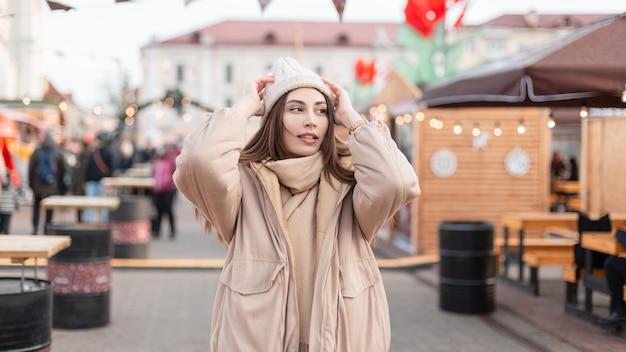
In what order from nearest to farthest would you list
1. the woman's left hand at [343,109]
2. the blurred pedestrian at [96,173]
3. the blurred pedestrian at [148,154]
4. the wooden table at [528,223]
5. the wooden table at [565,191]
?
the woman's left hand at [343,109]
the wooden table at [528,223]
the blurred pedestrian at [96,173]
the wooden table at [565,191]
the blurred pedestrian at [148,154]

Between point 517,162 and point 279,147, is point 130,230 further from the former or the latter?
point 279,147

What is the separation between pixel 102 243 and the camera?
26.1 feet

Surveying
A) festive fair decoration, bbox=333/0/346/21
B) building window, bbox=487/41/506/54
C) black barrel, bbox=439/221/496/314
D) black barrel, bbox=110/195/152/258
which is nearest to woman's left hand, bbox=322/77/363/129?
festive fair decoration, bbox=333/0/346/21

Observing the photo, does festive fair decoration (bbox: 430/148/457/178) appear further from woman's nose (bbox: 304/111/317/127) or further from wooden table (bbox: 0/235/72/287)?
woman's nose (bbox: 304/111/317/127)

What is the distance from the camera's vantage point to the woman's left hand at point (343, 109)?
3.25 metres

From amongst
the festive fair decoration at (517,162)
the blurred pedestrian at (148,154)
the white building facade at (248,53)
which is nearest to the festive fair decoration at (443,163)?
the festive fair decoration at (517,162)

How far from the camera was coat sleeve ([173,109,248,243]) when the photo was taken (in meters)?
2.94

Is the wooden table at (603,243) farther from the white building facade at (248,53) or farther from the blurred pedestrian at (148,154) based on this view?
the white building facade at (248,53)

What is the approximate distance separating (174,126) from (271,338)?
223ft

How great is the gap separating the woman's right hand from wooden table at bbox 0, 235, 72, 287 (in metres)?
2.76

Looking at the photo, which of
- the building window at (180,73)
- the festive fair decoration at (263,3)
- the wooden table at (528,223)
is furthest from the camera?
the building window at (180,73)

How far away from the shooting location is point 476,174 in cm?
1390

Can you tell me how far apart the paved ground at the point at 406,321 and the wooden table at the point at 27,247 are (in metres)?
1.41

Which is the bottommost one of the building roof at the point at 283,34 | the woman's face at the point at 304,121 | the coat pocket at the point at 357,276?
the coat pocket at the point at 357,276
